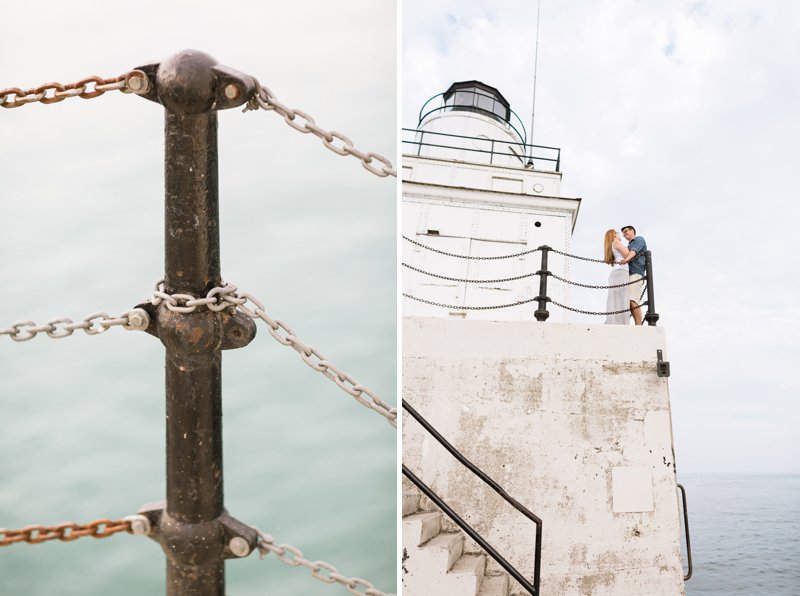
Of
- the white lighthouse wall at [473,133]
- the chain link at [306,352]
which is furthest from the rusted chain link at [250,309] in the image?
the white lighthouse wall at [473,133]

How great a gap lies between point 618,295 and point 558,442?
7.05 feet

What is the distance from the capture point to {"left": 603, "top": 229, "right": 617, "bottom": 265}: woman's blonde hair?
21.4 feet

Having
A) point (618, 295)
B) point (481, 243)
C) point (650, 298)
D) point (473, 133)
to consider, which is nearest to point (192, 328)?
point (650, 298)

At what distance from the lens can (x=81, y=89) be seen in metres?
1.66

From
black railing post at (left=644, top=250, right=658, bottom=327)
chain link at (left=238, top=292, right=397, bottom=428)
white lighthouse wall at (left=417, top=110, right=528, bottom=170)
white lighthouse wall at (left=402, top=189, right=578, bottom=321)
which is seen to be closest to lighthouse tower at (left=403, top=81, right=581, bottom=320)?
white lighthouse wall at (left=402, top=189, right=578, bottom=321)

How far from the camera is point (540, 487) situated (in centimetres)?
488

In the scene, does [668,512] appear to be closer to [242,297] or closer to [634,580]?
[634,580]

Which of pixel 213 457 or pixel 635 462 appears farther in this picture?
pixel 635 462

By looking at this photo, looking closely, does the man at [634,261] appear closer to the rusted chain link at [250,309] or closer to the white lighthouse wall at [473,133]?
the rusted chain link at [250,309]

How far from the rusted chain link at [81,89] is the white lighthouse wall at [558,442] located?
3679mm

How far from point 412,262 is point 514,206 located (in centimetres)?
236

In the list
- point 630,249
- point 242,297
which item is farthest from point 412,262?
point 242,297

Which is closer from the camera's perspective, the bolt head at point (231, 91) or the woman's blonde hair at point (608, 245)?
the bolt head at point (231, 91)

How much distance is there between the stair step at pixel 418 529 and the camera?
152 inches
